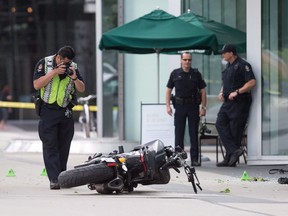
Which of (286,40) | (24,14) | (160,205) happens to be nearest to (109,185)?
(160,205)

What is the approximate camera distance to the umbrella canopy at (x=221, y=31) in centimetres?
1836

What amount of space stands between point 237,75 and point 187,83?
0.77 metres

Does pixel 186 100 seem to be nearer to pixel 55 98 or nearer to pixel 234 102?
pixel 234 102

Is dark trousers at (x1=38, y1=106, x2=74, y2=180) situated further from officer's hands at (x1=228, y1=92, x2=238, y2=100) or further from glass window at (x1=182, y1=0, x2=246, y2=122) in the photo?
glass window at (x1=182, y1=0, x2=246, y2=122)

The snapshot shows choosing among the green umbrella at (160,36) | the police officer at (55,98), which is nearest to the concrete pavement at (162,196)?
the police officer at (55,98)

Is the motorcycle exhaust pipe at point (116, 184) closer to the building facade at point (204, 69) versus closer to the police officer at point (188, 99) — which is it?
the police officer at point (188, 99)

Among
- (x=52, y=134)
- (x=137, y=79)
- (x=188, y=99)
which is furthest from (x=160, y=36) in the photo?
(x=137, y=79)

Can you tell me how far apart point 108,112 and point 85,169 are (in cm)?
1019

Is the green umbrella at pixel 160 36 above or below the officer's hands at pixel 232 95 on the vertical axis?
above

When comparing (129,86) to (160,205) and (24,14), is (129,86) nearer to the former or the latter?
(160,205)

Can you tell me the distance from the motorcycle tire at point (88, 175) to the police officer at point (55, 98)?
0.91 metres

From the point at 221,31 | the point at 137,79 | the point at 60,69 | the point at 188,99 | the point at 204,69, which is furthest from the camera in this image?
the point at 137,79

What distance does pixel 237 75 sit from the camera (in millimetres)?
17062

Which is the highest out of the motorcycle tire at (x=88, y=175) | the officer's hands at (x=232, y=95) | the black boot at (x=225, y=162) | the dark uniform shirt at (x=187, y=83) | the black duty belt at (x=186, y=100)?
the dark uniform shirt at (x=187, y=83)
